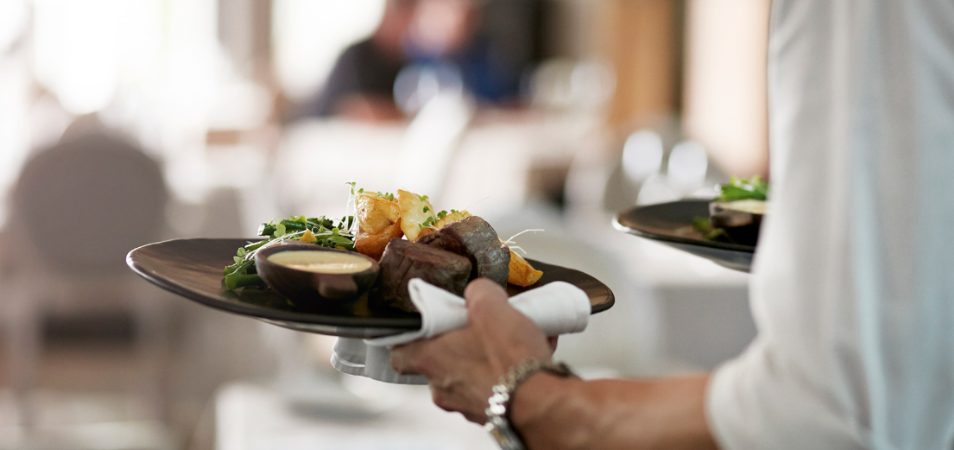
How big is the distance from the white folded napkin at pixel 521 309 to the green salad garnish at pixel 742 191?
45cm

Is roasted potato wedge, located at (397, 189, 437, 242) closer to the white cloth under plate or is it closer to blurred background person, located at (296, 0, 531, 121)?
the white cloth under plate

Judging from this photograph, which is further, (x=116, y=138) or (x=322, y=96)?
(x=322, y=96)

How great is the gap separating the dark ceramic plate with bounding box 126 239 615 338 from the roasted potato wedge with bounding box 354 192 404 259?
102 millimetres

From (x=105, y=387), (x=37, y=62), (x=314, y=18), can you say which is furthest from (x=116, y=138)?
(x=314, y=18)

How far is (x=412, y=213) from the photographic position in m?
1.17

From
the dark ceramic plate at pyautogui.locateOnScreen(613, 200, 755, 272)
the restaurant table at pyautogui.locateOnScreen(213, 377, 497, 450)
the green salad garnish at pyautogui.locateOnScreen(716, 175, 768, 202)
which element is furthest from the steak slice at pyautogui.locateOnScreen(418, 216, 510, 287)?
the restaurant table at pyautogui.locateOnScreen(213, 377, 497, 450)

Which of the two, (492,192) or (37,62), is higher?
(37,62)

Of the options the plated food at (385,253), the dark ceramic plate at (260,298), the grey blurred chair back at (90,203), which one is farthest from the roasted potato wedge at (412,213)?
the grey blurred chair back at (90,203)

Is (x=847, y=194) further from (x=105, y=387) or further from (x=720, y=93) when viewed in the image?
(x=720, y=93)

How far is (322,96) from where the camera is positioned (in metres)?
7.54

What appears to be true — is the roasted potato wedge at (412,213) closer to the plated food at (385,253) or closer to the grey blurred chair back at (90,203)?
the plated food at (385,253)

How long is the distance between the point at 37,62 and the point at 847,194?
9835mm

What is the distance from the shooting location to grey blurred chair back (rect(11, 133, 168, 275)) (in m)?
4.21

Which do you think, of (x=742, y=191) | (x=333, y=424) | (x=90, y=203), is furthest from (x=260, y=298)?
(x=90, y=203)
